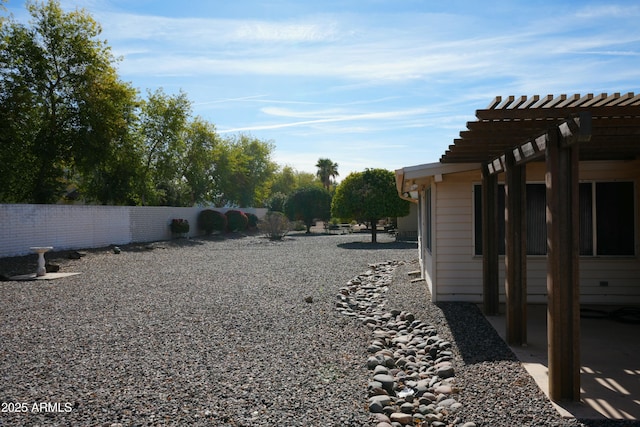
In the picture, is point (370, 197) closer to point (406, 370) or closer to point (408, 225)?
point (408, 225)

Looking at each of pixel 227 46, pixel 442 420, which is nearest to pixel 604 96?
pixel 442 420

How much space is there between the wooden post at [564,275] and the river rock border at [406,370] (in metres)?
0.87

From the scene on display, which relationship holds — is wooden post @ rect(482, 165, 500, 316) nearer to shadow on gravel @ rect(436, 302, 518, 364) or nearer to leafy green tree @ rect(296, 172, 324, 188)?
shadow on gravel @ rect(436, 302, 518, 364)

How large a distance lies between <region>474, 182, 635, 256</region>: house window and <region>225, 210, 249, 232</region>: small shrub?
89.5 feet

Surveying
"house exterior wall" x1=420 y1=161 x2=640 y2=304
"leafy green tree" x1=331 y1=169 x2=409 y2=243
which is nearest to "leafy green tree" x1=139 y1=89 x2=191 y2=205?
"leafy green tree" x1=331 y1=169 x2=409 y2=243

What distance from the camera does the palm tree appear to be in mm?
69938

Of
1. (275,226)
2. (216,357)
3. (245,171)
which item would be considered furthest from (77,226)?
(245,171)

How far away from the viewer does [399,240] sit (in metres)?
25.4

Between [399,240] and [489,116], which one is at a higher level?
[489,116]

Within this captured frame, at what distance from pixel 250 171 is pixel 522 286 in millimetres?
47183

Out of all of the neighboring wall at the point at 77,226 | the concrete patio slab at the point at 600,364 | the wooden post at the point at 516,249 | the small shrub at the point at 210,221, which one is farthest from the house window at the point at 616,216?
the small shrub at the point at 210,221

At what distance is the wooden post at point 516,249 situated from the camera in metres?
5.51

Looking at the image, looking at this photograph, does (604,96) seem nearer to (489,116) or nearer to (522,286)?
(489,116)

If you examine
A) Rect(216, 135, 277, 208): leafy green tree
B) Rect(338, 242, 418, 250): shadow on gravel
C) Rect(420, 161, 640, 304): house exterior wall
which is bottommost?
Rect(338, 242, 418, 250): shadow on gravel
